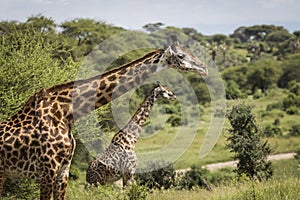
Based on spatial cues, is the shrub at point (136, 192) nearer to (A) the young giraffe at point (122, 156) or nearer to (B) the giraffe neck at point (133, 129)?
(A) the young giraffe at point (122, 156)

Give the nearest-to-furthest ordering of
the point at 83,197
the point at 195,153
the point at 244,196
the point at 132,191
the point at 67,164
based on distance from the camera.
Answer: the point at 67,164, the point at 132,191, the point at 244,196, the point at 83,197, the point at 195,153

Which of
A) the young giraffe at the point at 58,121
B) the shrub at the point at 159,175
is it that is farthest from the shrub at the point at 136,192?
the shrub at the point at 159,175

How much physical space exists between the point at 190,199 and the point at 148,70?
3.17m

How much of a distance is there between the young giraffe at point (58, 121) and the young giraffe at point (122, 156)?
12.0 ft

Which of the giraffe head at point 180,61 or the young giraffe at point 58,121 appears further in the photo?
the giraffe head at point 180,61

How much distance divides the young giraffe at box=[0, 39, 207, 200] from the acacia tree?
1010 cm

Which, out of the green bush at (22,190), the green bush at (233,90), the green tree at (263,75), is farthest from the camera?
the green tree at (263,75)

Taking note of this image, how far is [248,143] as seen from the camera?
16.5m

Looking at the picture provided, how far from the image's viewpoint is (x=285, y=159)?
25969mm

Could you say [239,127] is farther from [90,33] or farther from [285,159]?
[90,33]

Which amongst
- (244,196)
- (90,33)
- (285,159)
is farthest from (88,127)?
(90,33)

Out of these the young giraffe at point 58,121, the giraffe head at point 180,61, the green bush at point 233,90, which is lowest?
the green bush at point 233,90

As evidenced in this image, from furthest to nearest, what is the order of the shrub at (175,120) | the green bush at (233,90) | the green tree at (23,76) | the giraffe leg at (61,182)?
the green bush at (233,90) → the shrub at (175,120) → the green tree at (23,76) → the giraffe leg at (61,182)

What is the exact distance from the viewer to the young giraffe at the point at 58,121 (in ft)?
19.9
